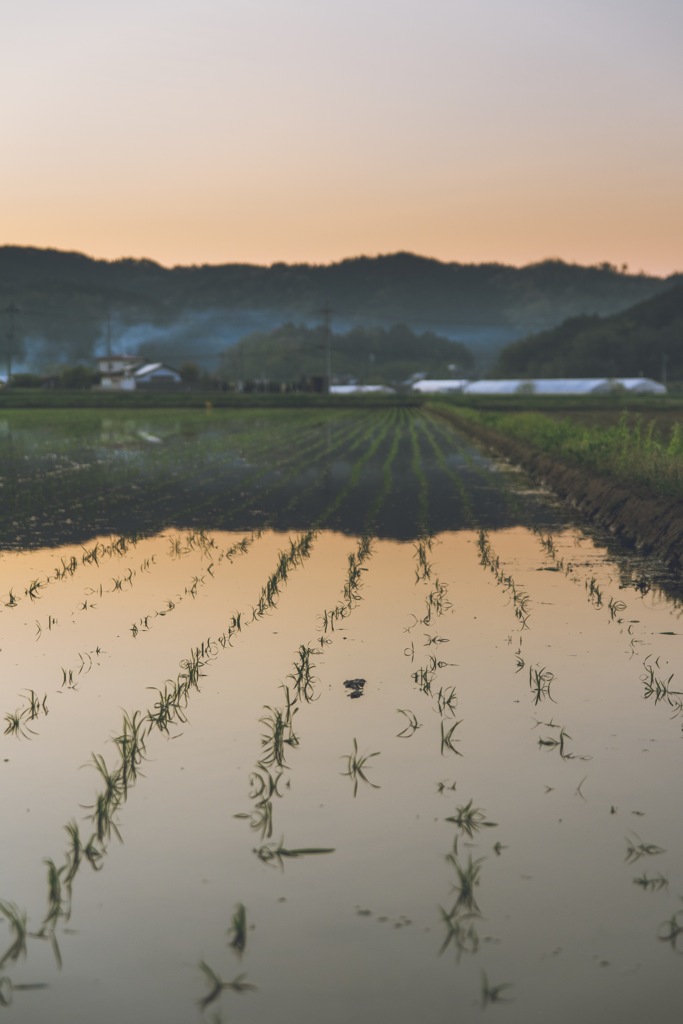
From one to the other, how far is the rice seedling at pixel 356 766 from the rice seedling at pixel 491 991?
1.64m

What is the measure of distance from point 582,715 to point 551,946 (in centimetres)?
274

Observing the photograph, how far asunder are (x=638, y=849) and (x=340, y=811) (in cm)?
121

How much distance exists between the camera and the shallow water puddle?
3490 millimetres

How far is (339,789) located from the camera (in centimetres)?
510

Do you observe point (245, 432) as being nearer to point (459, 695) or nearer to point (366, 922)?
point (459, 695)

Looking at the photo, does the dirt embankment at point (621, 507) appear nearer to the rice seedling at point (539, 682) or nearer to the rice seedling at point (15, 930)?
the rice seedling at point (539, 682)

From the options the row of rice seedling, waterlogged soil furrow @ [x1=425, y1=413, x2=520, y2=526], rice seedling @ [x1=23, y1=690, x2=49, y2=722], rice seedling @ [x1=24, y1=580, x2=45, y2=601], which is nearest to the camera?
rice seedling @ [x1=23, y1=690, x2=49, y2=722]

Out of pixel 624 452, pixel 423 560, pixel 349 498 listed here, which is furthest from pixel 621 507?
pixel 349 498

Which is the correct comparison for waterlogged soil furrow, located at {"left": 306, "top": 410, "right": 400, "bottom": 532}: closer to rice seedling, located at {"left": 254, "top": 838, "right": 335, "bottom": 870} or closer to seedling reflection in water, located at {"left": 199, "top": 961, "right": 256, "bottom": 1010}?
rice seedling, located at {"left": 254, "top": 838, "right": 335, "bottom": 870}

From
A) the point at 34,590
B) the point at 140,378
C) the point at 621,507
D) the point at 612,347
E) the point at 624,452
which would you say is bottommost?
the point at 34,590

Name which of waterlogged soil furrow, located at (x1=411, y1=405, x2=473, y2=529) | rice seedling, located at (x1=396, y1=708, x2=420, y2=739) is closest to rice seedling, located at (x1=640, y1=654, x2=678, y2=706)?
rice seedling, located at (x1=396, y1=708, x2=420, y2=739)

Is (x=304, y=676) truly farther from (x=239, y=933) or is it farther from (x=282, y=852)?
(x=239, y=933)

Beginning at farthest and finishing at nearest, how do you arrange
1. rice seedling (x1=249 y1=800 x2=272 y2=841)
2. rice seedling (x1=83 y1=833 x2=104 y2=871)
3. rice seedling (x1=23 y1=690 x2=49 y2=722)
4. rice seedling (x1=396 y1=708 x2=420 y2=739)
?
rice seedling (x1=23 y1=690 x2=49 y2=722), rice seedling (x1=396 y1=708 x2=420 y2=739), rice seedling (x1=249 y1=800 x2=272 y2=841), rice seedling (x1=83 y1=833 x2=104 y2=871)

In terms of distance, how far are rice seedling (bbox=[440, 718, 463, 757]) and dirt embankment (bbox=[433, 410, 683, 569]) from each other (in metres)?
6.30
